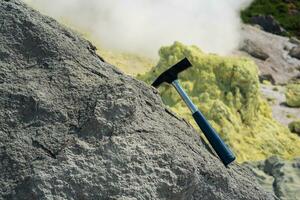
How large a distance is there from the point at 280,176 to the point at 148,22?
50.8ft

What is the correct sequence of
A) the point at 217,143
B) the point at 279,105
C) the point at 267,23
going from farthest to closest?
the point at 267,23
the point at 279,105
the point at 217,143

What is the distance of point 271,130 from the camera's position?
12.5m

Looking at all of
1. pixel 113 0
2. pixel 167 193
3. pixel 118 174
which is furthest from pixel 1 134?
pixel 113 0

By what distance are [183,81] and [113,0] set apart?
9.80m

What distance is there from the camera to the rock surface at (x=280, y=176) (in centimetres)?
654

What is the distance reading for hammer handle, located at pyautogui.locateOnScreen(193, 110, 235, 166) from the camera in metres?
3.97

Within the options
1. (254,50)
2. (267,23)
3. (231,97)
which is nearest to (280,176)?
(231,97)

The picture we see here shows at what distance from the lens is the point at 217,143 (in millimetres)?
4016

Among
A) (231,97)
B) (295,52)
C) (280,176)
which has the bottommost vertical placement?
(280,176)

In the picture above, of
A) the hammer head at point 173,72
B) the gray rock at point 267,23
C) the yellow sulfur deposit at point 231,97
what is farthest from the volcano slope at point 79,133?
the gray rock at point 267,23

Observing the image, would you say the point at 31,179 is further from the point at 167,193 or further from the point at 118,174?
the point at 167,193

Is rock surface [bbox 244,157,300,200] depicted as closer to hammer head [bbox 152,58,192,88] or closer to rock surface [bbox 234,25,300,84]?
hammer head [bbox 152,58,192,88]

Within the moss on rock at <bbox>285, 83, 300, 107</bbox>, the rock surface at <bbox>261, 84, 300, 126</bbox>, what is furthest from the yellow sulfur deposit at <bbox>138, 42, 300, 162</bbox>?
the moss on rock at <bbox>285, 83, 300, 107</bbox>

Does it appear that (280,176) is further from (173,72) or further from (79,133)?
(79,133)
